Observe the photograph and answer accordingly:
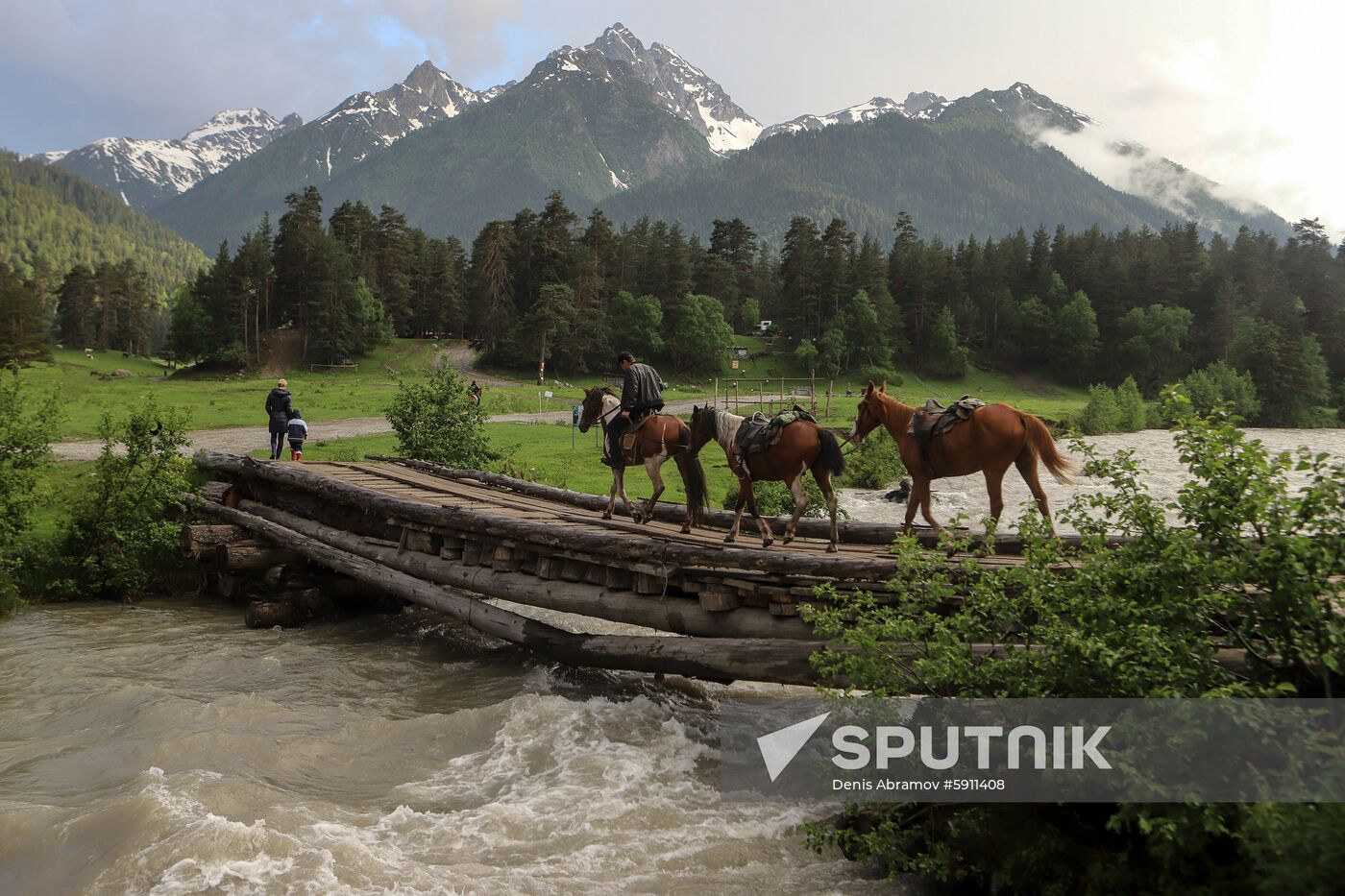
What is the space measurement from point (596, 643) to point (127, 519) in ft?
38.5

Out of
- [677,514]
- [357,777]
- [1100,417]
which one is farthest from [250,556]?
[1100,417]

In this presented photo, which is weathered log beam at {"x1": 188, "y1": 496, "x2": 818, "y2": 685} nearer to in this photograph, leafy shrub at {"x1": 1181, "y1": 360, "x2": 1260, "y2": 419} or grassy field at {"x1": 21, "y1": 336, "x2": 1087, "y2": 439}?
grassy field at {"x1": 21, "y1": 336, "x2": 1087, "y2": 439}

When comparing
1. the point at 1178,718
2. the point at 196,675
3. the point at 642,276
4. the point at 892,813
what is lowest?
the point at 196,675

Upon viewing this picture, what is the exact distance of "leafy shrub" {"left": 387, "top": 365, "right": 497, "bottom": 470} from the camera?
24047mm

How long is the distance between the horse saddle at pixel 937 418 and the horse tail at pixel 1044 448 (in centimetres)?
68

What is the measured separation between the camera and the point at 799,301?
96.9m

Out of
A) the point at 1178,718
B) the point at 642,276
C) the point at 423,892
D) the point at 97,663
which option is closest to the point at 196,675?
the point at 97,663

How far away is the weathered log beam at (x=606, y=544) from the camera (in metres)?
8.98

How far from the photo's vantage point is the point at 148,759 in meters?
9.11

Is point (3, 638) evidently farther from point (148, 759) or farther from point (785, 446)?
point (785, 446)

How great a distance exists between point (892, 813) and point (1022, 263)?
111 meters

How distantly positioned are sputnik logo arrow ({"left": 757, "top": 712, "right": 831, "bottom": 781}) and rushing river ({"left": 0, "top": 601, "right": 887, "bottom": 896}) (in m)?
0.70

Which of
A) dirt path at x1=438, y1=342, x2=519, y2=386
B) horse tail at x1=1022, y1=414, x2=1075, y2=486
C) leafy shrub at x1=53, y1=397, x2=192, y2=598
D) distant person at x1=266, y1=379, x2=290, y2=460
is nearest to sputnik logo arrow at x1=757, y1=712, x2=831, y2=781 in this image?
horse tail at x1=1022, y1=414, x2=1075, y2=486

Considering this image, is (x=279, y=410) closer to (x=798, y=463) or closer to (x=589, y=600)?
(x=589, y=600)
